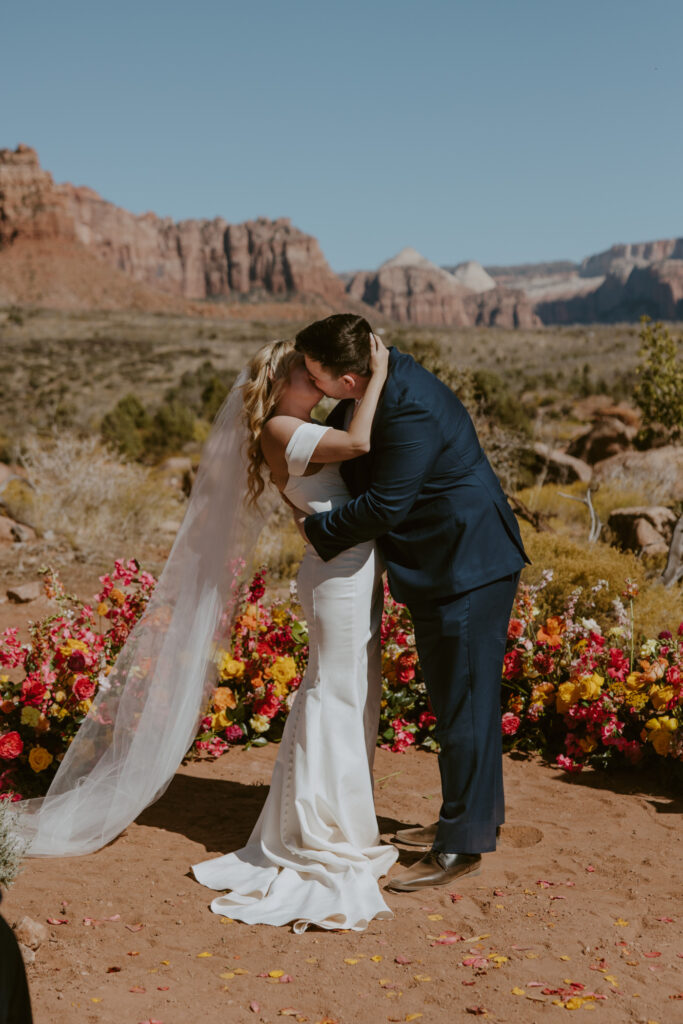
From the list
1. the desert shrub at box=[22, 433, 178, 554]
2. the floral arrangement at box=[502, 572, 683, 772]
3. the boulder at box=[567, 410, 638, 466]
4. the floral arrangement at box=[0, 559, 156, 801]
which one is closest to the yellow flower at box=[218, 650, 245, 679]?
the floral arrangement at box=[0, 559, 156, 801]

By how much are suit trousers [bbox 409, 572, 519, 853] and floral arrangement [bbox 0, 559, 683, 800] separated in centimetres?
107

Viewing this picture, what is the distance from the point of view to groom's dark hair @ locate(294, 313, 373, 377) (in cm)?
326

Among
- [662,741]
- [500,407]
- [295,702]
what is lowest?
[662,741]

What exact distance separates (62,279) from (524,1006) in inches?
3420

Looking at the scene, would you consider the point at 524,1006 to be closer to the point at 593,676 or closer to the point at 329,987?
the point at 329,987

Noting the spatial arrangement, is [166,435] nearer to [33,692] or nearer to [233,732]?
[233,732]

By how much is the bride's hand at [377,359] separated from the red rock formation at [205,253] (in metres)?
121

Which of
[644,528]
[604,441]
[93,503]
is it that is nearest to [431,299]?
[604,441]

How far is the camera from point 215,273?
135125 mm

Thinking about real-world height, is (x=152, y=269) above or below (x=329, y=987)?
above

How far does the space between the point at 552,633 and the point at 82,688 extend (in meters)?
2.57

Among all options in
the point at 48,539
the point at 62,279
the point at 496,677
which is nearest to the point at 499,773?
the point at 496,677

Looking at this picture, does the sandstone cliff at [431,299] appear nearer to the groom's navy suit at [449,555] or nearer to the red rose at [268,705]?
the red rose at [268,705]

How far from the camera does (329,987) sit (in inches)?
112
